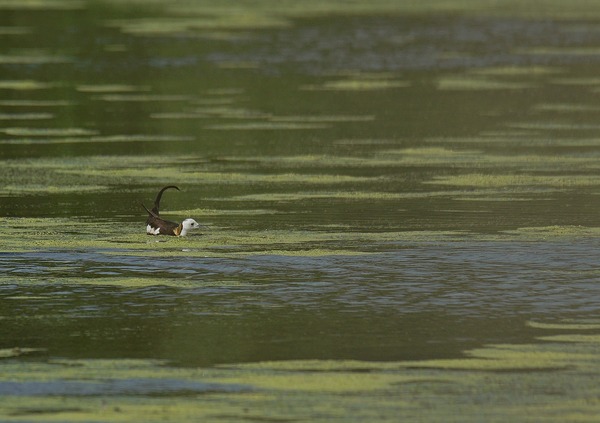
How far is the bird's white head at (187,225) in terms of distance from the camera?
12.9 metres

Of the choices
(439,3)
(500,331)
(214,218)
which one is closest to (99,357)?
(500,331)

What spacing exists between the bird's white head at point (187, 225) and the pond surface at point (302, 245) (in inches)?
5.3

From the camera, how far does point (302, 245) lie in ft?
41.3

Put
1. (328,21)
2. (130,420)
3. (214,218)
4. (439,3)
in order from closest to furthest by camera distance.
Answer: (130,420)
(214,218)
(328,21)
(439,3)

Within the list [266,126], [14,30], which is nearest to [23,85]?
[266,126]

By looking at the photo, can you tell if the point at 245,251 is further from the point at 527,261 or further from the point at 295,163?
the point at 295,163

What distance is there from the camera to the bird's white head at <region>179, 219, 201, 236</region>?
1288 cm

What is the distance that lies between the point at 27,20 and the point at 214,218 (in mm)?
30226

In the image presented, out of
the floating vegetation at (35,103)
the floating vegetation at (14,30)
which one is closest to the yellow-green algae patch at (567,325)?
the floating vegetation at (35,103)

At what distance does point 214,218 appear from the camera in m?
14.1

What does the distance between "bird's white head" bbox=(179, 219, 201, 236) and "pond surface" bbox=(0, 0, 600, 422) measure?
0.44ft

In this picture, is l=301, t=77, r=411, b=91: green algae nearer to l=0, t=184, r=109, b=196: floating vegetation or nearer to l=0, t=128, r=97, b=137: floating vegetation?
l=0, t=128, r=97, b=137: floating vegetation

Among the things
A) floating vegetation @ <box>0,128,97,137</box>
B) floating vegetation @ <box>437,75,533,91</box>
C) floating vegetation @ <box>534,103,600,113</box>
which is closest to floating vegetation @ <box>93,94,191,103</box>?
floating vegetation @ <box>0,128,97,137</box>

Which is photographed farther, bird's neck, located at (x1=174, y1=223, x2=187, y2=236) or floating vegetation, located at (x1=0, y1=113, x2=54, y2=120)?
floating vegetation, located at (x1=0, y1=113, x2=54, y2=120)
